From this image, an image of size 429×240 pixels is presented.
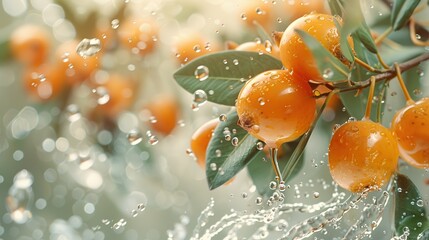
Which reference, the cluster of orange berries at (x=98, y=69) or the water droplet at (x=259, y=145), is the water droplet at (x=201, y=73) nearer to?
the water droplet at (x=259, y=145)

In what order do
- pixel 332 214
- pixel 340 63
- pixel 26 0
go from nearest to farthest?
pixel 340 63 → pixel 332 214 → pixel 26 0

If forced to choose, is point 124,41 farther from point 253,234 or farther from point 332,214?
point 332,214

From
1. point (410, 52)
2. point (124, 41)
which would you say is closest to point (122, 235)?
point (124, 41)

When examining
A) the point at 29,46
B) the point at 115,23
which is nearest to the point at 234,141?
the point at 115,23

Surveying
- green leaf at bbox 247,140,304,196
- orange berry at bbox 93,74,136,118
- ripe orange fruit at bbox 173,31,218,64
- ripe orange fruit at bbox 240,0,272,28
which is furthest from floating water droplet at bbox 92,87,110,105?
green leaf at bbox 247,140,304,196

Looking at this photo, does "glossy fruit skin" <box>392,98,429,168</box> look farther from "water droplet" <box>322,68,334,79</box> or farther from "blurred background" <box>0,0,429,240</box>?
"blurred background" <box>0,0,429,240</box>
